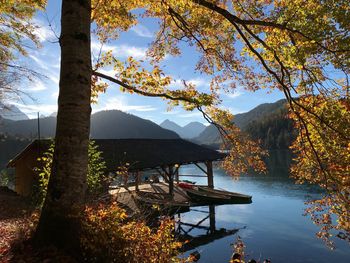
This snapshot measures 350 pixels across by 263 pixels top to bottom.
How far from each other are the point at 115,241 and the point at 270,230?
21.3 m

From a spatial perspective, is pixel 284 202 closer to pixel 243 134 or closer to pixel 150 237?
pixel 243 134

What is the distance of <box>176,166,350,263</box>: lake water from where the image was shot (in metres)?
18.3

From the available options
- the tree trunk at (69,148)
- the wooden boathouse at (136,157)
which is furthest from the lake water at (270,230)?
the tree trunk at (69,148)

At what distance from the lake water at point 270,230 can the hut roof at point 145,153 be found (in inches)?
183

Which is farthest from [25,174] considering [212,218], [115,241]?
[115,241]

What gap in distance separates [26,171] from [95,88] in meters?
14.5

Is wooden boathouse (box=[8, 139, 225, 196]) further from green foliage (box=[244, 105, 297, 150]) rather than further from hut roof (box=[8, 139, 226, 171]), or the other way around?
green foliage (box=[244, 105, 297, 150])

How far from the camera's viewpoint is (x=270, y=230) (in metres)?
23.9

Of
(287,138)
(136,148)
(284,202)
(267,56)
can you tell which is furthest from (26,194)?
(287,138)

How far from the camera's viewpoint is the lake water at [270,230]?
60.1 ft

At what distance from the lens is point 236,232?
2328 centimetres

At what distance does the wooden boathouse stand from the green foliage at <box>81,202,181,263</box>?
453 inches

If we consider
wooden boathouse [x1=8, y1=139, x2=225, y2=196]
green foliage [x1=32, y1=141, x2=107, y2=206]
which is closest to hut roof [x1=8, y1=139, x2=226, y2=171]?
wooden boathouse [x1=8, y1=139, x2=225, y2=196]

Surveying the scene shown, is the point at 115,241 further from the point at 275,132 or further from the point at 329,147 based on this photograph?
the point at 275,132
